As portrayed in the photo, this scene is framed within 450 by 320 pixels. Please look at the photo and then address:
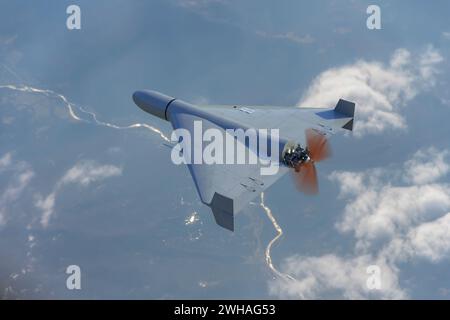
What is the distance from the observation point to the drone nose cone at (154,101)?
2425 inches

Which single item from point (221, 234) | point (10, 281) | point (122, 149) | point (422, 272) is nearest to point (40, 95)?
point (122, 149)

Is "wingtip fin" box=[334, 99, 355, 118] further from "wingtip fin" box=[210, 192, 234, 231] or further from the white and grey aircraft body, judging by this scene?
"wingtip fin" box=[210, 192, 234, 231]

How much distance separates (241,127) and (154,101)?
14943 millimetres

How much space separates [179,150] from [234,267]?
52.8 meters

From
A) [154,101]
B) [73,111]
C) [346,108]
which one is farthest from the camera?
[73,111]

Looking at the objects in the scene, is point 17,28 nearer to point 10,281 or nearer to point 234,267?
point 10,281

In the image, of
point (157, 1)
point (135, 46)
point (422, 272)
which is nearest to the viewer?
point (422, 272)

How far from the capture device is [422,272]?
91188mm

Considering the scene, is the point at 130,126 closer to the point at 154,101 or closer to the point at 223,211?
the point at 154,101

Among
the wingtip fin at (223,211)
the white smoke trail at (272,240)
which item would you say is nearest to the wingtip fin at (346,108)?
the wingtip fin at (223,211)

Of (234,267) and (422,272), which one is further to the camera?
(234,267)

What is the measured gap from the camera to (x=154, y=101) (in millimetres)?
62250

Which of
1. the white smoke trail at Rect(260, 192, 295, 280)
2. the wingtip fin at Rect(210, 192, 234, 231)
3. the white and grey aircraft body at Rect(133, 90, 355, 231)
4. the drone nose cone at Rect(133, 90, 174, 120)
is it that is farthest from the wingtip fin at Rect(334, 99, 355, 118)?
the white smoke trail at Rect(260, 192, 295, 280)

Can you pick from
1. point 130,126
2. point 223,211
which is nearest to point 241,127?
point 223,211
